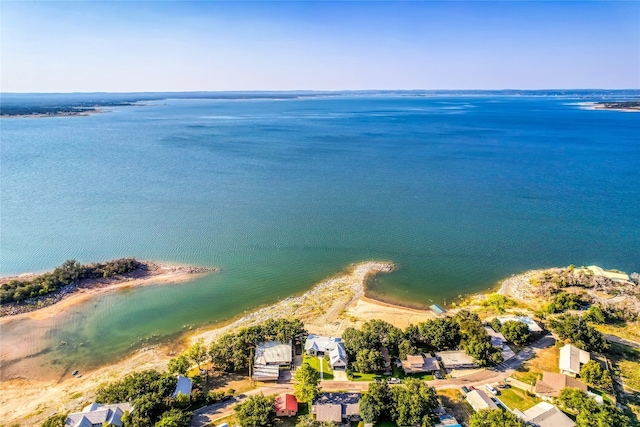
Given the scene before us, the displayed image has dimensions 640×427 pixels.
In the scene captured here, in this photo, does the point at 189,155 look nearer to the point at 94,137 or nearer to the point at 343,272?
the point at 94,137

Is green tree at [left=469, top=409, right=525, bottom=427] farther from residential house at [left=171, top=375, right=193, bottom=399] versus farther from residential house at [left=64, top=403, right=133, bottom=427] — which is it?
residential house at [left=64, top=403, right=133, bottom=427]

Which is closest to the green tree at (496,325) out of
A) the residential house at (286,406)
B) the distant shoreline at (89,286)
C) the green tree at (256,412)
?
the residential house at (286,406)

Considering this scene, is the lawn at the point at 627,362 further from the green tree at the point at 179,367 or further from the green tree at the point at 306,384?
the green tree at the point at 179,367

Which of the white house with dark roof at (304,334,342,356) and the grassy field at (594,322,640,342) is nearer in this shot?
the white house with dark roof at (304,334,342,356)

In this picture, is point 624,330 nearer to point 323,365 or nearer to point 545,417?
point 545,417

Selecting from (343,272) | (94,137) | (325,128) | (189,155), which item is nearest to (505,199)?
(343,272)

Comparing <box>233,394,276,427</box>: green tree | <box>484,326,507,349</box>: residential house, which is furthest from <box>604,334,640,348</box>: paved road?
<box>233,394,276,427</box>: green tree

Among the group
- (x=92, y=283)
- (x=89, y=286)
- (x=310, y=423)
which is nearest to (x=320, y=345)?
(x=310, y=423)
